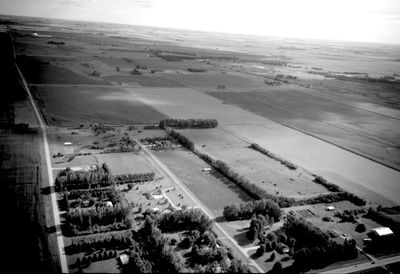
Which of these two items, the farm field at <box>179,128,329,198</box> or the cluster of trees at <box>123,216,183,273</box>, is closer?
the cluster of trees at <box>123,216,183,273</box>

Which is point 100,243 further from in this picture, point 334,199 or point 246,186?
point 334,199

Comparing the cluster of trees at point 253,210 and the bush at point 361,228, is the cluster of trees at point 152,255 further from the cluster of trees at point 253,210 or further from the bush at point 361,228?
the bush at point 361,228

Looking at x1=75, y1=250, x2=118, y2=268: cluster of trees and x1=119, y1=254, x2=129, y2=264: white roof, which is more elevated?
x1=119, y1=254, x2=129, y2=264: white roof

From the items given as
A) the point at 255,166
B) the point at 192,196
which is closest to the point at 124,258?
the point at 192,196

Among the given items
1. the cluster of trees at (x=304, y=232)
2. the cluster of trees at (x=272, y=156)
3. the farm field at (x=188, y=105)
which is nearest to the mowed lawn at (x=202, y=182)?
the cluster of trees at (x=304, y=232)

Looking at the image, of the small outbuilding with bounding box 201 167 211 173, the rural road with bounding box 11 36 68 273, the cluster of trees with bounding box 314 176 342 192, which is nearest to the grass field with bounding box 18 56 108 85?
the rural road with bounding box 11 36 68 273

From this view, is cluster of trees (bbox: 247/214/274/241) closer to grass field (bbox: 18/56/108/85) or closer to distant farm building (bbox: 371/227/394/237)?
distant farm building (bbox: 371/227/394/237)
